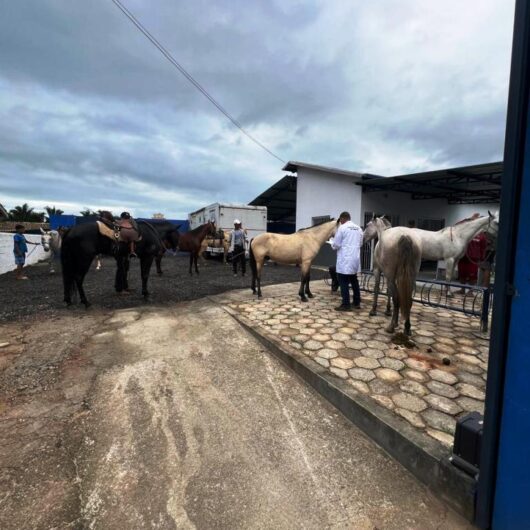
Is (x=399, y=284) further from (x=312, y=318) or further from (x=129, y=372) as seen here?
(x=129, y=372)

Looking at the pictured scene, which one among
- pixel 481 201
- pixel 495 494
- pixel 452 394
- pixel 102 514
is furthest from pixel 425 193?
pixel 102 514

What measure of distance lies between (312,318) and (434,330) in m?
1.88

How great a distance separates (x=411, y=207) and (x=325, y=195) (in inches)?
160

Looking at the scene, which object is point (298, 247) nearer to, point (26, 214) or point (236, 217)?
point (236, 217)

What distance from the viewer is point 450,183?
9055 millimetres

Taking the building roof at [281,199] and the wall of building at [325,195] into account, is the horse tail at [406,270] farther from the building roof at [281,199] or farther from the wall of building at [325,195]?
the building roof at [281,199]

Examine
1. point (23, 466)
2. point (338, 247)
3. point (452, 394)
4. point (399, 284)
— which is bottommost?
point (23, 466)

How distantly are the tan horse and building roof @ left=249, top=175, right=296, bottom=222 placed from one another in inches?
338

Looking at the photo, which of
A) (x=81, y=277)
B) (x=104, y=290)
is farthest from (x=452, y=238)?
(x=104, y=290)

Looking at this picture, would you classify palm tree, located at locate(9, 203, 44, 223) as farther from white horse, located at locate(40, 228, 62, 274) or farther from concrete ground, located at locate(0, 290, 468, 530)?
concrete ground, located at locate(0, 290, 468, 530)

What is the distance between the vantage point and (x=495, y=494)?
4.64 feet

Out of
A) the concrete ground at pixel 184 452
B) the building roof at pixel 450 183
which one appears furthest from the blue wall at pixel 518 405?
the building roof at pixel 450 183

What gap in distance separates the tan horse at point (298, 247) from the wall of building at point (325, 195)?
4.94 metres

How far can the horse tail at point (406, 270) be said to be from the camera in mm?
3508
